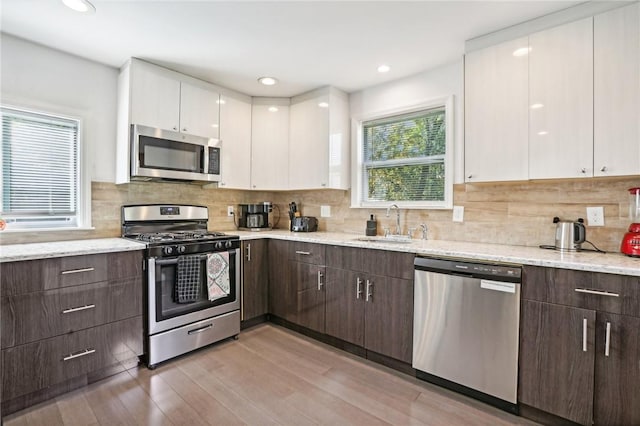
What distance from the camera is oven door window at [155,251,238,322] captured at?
2.37 meters

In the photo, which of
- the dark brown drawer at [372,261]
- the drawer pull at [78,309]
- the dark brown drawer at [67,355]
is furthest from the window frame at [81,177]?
the dark brown drawer at [372,261]

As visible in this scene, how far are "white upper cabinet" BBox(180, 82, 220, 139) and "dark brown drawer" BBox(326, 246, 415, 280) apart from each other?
5.49 ft

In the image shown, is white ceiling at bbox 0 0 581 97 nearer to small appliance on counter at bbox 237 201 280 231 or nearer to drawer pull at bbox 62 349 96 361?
small appliance on counter at bbox 237 201 280 231

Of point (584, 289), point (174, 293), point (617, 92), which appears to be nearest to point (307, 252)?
point (174, 293)

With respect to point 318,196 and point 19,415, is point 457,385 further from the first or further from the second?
point 19,415

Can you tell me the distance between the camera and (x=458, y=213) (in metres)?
2.67

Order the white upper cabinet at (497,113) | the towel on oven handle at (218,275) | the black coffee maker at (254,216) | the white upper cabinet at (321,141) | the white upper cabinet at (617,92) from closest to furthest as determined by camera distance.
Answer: the white upper cabinet at (617,92)
the white upper cabinet at (497,113)
the towel on oven handle at (218,275)
the white upper cabinet at (321,141)
the black coffee maker at (254,216)

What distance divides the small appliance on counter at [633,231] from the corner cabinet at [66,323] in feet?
10.3

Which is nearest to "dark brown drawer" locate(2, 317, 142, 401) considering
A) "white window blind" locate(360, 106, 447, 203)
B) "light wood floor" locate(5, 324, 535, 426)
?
"light wood floor" locate(5, 324, 535, 426)

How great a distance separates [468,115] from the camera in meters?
2.33

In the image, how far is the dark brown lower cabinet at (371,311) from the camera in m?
2.26

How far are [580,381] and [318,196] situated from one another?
266cm

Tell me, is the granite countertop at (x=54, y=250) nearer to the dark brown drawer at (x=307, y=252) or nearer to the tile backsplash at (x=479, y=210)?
the tile backsplash at (x=479, y=210)

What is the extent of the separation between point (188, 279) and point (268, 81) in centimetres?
198
